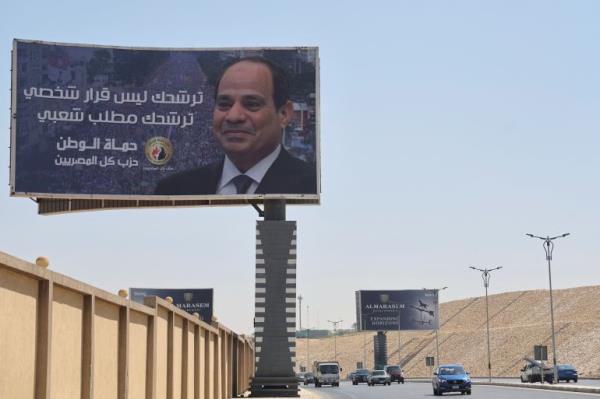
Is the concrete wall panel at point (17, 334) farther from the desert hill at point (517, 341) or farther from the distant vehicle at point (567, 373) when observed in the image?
the desert hill at point (517, 341)

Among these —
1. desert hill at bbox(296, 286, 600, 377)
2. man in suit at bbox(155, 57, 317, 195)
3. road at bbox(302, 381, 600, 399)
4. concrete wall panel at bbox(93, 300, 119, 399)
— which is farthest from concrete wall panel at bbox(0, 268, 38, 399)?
desert hill at bbox(296, 286, 600, 377)

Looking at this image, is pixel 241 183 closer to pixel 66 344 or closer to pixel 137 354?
pixel 137 354

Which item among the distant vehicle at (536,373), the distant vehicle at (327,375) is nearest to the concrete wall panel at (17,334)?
the distant vehicle at (536,373)

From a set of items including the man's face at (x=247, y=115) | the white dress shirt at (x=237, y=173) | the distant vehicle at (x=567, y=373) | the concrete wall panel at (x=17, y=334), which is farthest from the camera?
the distant vehicle at (x=567, y=373)

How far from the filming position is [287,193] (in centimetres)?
4038

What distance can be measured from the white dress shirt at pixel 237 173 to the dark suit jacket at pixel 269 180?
143 millimetres

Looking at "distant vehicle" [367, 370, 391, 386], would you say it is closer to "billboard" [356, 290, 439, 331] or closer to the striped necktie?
"billboard" [356, 290, 439, 331]

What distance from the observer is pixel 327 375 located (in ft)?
290

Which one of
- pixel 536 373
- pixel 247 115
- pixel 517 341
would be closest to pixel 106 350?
pixel 247 115

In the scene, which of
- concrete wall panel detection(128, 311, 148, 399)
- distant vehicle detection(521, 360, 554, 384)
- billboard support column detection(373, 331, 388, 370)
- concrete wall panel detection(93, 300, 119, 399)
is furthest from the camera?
billboard support column detection(373, 331, 388, 370)

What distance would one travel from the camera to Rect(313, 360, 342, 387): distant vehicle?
87.9 m

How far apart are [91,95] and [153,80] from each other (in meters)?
2.49

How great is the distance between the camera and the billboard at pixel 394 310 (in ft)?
380

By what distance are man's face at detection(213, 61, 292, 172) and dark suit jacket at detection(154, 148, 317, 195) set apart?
75 centimetres
